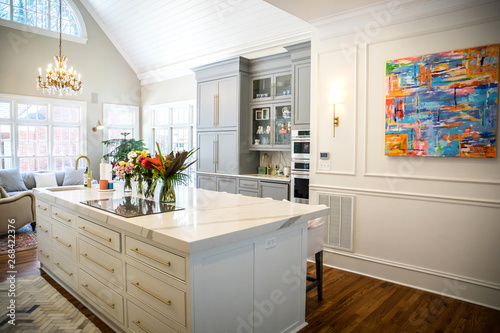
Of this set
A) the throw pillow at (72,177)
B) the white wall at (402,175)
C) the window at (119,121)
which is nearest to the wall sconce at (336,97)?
the white wall at (402,175)

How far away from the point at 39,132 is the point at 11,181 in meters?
1.34

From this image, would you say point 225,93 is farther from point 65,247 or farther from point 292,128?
point 65,247

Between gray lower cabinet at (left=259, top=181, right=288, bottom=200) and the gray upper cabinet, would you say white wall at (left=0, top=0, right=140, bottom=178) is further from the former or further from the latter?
gray lower cabinet at (left=259, top=181, right=288, bottom=200)

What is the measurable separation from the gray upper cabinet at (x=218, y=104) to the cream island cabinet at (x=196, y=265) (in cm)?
270

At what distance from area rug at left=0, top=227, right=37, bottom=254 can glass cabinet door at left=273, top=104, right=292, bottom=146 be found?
3.79m

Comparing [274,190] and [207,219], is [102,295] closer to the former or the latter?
[207,219]

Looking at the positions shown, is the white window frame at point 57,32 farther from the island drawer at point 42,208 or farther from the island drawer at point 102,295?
the island drawer at point 102,295

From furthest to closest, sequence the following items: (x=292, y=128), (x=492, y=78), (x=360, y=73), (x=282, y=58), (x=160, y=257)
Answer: (x=282, y=58) < (x=292, y=128) < (x=360, y=73) < (x=492, y=78) < (x=160, y=257)

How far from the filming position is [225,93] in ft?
18.1

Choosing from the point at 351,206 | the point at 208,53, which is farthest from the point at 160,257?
the point at 208,53

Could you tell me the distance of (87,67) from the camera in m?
7.53

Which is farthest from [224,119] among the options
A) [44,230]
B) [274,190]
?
[44,230]

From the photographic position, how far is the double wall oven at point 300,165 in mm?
4297

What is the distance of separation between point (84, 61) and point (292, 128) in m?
5.48
